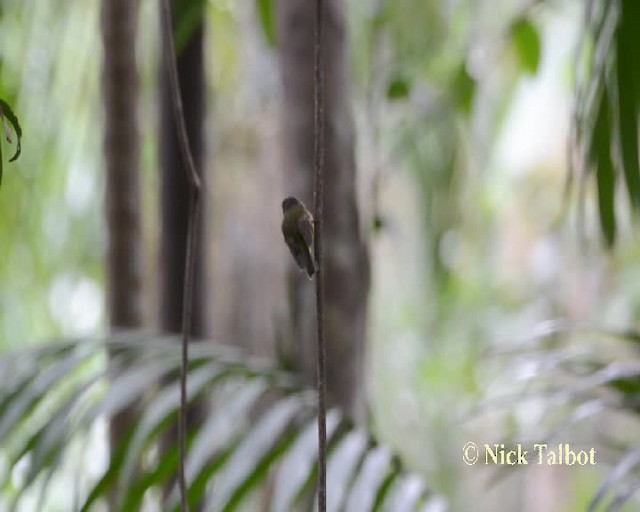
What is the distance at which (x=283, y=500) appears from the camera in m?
0.48

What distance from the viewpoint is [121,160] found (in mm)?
767

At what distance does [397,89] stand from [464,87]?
0.05 metres

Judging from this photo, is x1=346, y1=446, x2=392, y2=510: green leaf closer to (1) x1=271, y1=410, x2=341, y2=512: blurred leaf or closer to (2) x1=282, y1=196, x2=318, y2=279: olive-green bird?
(1) x1=271, y1=410, x2=341, y2=512: blurred leaf

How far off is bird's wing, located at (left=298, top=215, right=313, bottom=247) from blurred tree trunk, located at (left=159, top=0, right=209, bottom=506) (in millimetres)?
480

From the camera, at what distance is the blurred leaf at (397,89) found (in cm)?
78

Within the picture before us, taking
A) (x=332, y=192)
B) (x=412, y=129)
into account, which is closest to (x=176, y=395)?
(x=332, y=192)

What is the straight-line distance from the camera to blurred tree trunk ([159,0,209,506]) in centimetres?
73

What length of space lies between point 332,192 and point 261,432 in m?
0.20

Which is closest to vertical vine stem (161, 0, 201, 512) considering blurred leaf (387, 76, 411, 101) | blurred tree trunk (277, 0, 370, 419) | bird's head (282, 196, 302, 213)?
bird's head (282, 196, 302, 213)

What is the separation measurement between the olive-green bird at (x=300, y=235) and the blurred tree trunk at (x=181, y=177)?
0.48m

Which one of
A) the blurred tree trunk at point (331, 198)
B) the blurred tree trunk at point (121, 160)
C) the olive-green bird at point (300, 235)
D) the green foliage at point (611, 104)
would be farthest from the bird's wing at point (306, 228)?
the blurred tree trunk at point (121, 160)

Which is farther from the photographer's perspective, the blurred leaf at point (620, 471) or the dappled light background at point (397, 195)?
the dappled light background at point (397, 195)

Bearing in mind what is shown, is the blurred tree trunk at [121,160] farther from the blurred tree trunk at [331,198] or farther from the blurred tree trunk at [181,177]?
the blurred tree trunk at [331,198]

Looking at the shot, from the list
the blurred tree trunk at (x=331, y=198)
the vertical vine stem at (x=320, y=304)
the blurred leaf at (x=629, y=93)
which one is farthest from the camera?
the blurred tree trunk at (x=331, y=198)
